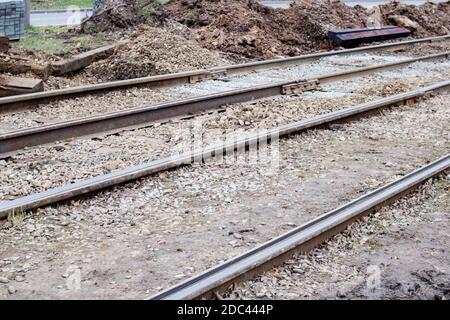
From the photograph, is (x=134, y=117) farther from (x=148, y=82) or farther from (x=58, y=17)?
(x=58, y=17)

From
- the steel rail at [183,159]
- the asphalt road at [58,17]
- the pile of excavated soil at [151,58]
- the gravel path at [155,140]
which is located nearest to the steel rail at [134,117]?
the gravel path at [155,140]

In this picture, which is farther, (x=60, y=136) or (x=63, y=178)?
(x=60, y=136)

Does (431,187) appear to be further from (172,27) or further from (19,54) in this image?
(172,27)

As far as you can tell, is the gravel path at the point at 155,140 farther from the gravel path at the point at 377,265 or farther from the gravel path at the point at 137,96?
the gravel path at the point at 377,265

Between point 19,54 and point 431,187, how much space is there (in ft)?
29.0

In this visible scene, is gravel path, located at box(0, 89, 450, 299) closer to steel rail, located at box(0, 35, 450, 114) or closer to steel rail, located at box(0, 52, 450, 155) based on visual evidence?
steel rail, located at box(0, 52, 450, 155)

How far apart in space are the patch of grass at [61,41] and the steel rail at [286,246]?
1027 centimetres

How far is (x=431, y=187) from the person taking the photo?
6.90 metres

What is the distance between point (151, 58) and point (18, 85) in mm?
3282

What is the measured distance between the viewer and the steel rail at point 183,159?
6.02m

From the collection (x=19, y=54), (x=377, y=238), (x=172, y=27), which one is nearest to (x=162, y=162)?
(x=377, y=238)

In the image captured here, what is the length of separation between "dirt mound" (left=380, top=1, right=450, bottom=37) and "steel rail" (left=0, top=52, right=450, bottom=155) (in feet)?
33.1

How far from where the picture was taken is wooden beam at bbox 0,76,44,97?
10562 mm
